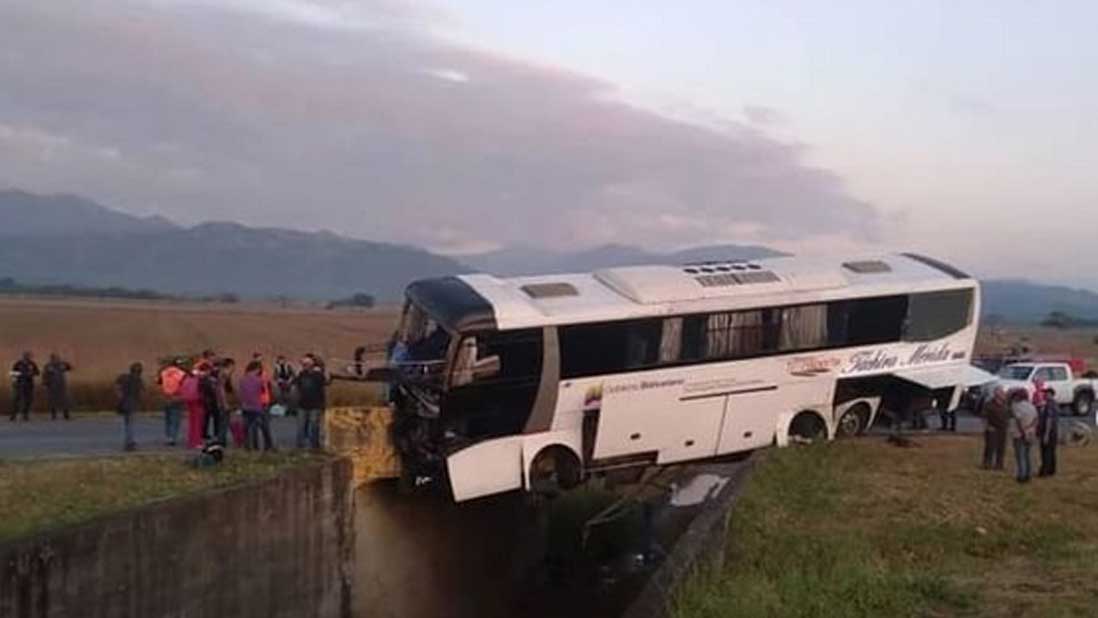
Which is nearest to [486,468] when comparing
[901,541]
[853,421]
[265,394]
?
[265,394]

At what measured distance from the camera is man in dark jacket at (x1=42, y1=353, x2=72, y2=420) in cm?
3150

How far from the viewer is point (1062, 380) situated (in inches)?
1641

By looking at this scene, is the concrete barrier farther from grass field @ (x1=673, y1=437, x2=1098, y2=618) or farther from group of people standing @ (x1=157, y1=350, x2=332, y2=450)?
group of people standing @ (x1=157, y1=350, x2=332, y2=450)

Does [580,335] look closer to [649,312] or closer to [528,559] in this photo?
[649,312]

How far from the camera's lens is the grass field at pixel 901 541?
12547 mm

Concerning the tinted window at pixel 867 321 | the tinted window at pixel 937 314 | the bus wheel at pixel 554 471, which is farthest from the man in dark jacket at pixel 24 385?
the tinted window at pixel 937 314

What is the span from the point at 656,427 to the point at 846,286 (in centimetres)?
488

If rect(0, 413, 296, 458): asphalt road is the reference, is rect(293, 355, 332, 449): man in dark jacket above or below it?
above

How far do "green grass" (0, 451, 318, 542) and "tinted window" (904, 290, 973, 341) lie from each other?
476 inches

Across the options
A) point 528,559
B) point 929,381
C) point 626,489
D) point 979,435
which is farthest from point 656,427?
point 979,435

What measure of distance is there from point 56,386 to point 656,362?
14219 millimetres

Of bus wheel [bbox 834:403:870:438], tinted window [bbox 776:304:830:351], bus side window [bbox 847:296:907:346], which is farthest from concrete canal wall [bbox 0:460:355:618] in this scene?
bus side window [bbox 847:296:907:346]

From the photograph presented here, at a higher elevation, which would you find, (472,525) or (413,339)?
(413,339)

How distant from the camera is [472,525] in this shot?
2516 cm
